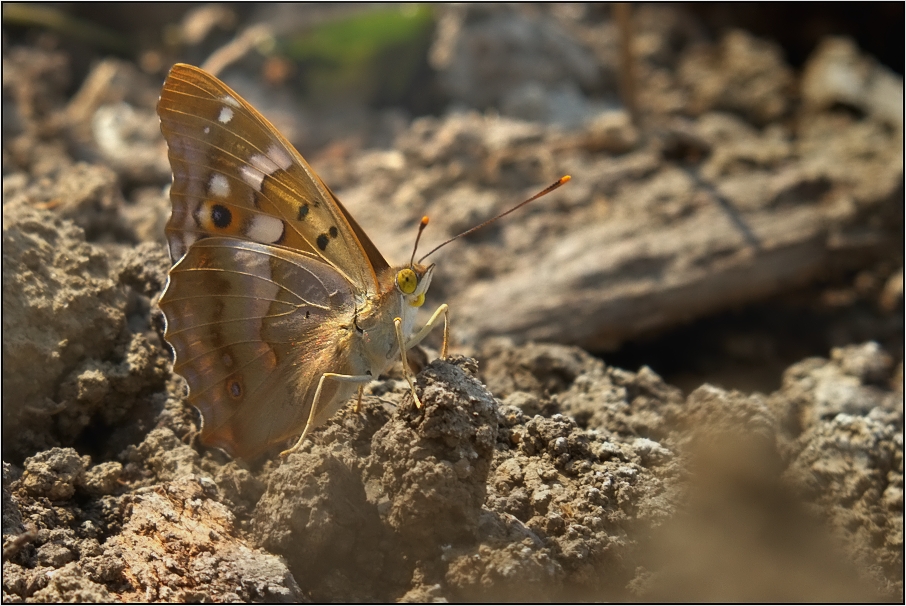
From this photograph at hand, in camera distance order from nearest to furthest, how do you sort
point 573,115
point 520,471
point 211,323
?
point 520,471, point 211,323, point 573,115

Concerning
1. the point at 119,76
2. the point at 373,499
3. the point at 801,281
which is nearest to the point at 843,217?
the point at 801,281

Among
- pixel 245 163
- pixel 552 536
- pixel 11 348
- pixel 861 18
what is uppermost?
pixel 861 18

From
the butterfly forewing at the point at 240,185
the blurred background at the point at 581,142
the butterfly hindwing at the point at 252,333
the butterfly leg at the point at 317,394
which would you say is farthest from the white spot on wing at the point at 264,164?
the blurred background at the point at 581,142

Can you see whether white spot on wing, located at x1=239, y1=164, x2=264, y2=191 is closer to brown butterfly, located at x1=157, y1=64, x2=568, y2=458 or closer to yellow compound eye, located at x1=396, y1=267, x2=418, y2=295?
brown butterfly, located at x1=157, y1=64, x2=568, y2=458

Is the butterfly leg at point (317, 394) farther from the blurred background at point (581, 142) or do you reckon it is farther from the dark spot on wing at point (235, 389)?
the blurred background at point (581, 142)

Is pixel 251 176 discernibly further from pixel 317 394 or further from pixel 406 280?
pixel 317 394

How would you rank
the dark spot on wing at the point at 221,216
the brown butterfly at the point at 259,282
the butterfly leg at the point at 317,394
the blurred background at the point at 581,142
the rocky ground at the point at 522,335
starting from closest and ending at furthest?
the rocky ground at the point at 522,335, the butterfly leg at the point at 317,394, the brown butterfly at the point at 259,282, the dark spot on wing at the point at 221,216, the blurred background at the point at 581,142

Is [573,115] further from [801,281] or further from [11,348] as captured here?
[11,348]

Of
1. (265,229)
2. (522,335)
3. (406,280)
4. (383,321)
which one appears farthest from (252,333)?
(522,335)
